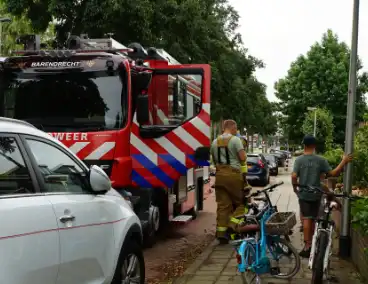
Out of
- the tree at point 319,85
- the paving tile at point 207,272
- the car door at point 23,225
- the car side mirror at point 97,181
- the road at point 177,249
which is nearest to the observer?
the car door at point 23,225

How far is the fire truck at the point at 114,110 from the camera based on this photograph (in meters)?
8.30

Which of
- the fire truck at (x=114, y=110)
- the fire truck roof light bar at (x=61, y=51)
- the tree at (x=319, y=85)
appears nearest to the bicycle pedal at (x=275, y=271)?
the fire truck at (x=114, y=110)

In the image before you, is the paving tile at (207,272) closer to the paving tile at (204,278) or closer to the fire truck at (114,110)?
the paving tile at (204,278)

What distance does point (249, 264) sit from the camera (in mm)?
5938

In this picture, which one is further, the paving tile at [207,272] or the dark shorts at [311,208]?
the dark shorts at [311,208]

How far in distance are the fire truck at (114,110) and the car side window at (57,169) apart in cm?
375

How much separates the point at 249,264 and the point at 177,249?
11.7 feet

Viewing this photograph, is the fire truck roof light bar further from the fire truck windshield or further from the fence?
the fence

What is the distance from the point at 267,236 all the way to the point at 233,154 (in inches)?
115

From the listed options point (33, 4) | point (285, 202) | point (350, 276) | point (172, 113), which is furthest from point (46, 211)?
point (33, 4)

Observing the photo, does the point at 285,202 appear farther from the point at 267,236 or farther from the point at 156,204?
the point at 267,236

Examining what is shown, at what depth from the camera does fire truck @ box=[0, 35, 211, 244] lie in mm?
8305

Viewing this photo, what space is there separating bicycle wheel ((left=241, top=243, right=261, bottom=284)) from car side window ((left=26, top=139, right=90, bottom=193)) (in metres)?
2.20

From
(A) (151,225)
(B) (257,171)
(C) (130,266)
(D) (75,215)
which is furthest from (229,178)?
(B) (257,171)
